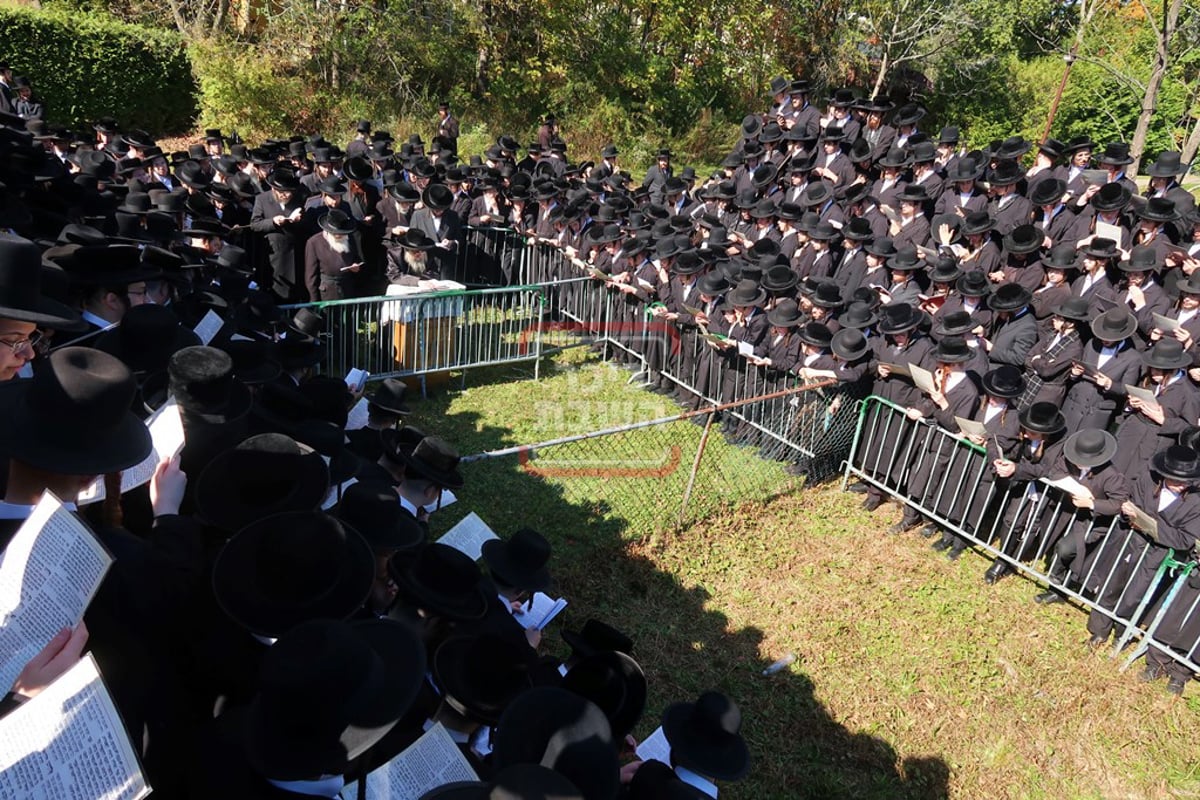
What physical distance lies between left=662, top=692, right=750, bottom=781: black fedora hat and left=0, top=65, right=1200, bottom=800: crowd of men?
0.01 meters

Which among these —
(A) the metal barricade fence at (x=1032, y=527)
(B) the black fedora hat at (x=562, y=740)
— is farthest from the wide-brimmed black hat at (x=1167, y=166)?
(B) the black fedora hat at (x=562, y=740)

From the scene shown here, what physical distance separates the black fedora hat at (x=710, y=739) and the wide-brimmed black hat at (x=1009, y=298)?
6.85m

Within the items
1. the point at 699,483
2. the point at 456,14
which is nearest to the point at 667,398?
the point at 699,483

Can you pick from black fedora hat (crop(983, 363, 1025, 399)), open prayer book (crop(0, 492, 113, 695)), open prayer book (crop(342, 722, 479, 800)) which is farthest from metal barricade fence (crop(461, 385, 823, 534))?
open prayer book (crop(0, 492, 113, 695))

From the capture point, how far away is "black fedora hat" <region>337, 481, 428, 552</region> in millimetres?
3365

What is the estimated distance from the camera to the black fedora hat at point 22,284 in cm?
300

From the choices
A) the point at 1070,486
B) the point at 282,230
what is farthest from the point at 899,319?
the point at 282,230

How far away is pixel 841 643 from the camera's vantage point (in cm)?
592

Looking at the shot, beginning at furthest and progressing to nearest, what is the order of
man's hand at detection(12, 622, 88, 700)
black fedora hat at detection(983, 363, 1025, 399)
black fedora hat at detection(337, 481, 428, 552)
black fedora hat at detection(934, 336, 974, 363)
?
black fedora hat at detection(934, 336, 974, 363)
black fedora hat at detection(983, 363, 1025, 399)
black fedora hat at detection(337, 481, 428, 552)
man's hand at detection(12, 622, 88, 700)

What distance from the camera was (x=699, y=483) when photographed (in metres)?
7.64

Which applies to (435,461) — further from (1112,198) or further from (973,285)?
(1112,198)

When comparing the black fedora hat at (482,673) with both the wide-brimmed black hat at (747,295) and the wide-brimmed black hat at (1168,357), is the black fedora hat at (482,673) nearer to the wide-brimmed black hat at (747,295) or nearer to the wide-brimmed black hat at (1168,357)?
the wide-brimmed black hat at (747,295)

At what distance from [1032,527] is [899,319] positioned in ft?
7.88

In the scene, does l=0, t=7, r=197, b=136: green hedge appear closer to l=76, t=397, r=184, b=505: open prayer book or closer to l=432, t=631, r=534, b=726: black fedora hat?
l=76, t=397, r=184, b=505: open prayer book
